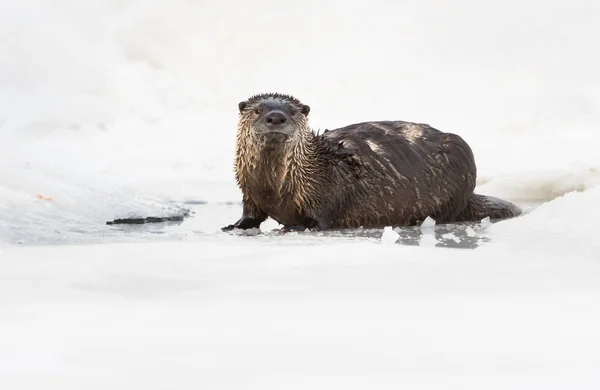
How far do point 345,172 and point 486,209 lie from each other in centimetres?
109

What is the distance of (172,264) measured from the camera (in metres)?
2.38

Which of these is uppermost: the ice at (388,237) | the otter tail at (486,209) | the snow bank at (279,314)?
the otter tail at (486,209)

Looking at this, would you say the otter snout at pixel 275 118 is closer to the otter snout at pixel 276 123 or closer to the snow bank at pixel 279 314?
the otter snout at pixel 276 123

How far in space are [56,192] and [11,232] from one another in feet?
4.40

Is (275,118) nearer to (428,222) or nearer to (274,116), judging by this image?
(274,116)

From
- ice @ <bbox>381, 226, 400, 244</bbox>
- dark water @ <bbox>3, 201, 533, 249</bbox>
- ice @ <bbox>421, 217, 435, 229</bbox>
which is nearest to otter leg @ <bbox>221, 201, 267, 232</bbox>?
dark water @ <bbox>3, 201, 533, 249</bbox>

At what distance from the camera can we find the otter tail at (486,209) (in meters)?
4.94

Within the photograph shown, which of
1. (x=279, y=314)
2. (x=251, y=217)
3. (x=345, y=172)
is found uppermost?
(x=345, y=172)

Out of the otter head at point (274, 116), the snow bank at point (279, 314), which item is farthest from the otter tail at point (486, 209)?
the snow bank at point (279, 314)

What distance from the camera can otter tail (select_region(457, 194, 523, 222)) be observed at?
4.94 m

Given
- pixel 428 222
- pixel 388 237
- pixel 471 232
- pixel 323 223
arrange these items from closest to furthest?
1. pixel 388 237
2. pixel 471 232
3. pixel 323 223
4. pixel 428 222

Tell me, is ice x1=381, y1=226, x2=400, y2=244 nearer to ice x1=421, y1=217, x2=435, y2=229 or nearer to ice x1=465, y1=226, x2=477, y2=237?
ice x1=465, y1=226, x2=477, y2=237

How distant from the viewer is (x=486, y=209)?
5.06 m

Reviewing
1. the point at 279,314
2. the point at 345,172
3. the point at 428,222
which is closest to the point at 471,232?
the point at 428,222
